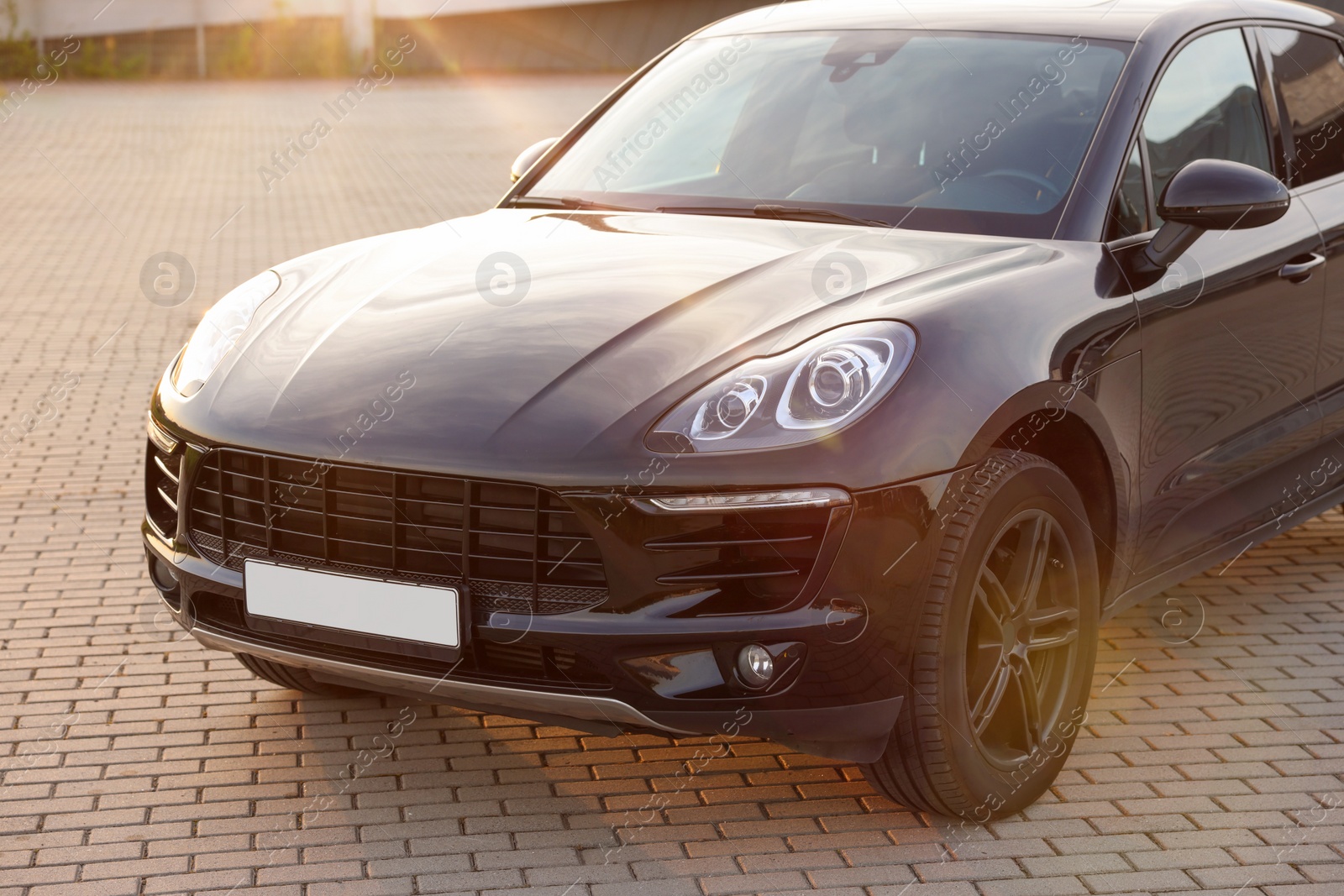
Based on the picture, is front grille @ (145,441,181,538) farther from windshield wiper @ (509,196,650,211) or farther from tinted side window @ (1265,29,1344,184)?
tinted side window @ (1265,29,1344,184)

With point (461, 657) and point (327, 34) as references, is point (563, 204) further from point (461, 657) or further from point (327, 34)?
point (327, 34)

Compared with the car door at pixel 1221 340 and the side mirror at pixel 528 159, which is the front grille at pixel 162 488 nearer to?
the side mirror at pixel 528 159

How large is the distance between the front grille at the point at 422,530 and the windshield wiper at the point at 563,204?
155 centimetres

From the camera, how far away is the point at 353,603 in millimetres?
3193

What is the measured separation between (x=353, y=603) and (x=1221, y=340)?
232cm

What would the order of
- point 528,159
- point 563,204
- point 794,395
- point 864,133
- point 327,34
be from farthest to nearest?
1. point 327,34
2. point 528,159
3. point 563,204
4. point 864,133
5. point 794,395

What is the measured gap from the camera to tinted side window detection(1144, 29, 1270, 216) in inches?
164

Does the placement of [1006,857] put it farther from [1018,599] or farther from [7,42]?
[7,42]

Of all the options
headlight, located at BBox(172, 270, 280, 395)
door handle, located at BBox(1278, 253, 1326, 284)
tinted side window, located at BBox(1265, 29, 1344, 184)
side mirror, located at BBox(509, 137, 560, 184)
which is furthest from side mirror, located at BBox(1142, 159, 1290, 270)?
headlight, located at BBox(172, 270, 280, 395)

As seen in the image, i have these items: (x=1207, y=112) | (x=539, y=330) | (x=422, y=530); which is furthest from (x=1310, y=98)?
(x=422, y=530)

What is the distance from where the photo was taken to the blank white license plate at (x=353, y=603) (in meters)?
3.08

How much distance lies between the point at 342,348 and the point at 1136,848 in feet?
6.84

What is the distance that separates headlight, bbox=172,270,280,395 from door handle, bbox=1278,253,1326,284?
2748 mm

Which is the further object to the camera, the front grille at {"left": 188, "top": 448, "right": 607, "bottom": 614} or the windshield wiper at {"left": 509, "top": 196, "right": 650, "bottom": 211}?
the windshield wiper at {"left": 509, "top": 196, "right": 650, "bottom": 211}
